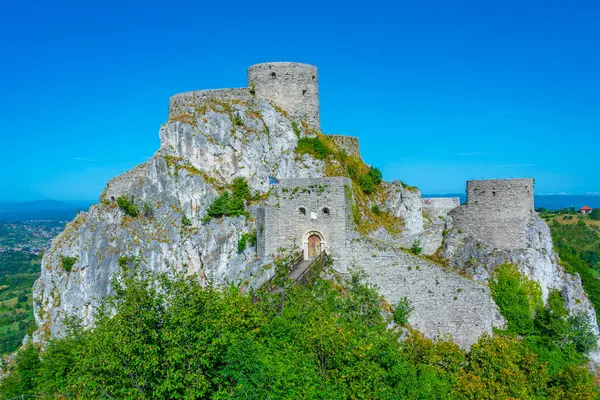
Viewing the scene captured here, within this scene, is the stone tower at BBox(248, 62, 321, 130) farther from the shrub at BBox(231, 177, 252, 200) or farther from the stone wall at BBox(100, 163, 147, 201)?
the stone wall at BBox(100, 163, 147, 201)

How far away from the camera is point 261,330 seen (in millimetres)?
18969

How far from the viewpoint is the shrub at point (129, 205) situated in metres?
45.8

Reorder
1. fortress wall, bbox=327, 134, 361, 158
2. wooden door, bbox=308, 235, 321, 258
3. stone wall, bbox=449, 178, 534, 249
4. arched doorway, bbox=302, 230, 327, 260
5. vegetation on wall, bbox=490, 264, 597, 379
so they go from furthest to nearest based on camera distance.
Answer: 1. fortress wall, bbox=327, 134, 361, 158
2. stone wall, bbox=449, 178, 534, 249
3. wooden door, bbox=308, 235, 321, 258
4. arched doorway, bbox=302, 230, 327, 260
5. vegetation on wall, bbox=490, 264, 597, 379

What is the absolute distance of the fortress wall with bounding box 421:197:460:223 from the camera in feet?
157

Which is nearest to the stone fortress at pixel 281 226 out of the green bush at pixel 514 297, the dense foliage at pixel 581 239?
the green bush at pixel 514 297

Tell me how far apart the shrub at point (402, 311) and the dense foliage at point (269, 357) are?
5.04 ft

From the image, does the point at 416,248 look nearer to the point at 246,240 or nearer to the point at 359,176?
the point at 359,176

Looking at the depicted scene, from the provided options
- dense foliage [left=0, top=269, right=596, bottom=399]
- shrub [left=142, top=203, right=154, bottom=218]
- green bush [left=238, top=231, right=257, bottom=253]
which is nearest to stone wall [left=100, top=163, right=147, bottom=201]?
shrub [left=142, top=203, right=154, bottom=218]

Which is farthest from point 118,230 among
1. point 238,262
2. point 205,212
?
point 238,262

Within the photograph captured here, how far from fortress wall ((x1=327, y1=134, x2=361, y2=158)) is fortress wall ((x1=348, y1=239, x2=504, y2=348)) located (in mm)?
17126

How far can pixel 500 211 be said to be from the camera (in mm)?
33812

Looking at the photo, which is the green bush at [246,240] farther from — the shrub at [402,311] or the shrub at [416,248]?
the shrub at [402,311]

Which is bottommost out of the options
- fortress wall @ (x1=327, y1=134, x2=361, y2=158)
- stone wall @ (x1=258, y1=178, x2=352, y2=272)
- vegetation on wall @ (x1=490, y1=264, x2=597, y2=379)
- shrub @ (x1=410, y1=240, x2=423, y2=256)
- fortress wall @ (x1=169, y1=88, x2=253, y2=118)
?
vegetation on wall @ (x1=490, y1=264, x2=597, y2=379)

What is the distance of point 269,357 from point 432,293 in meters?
14.4
